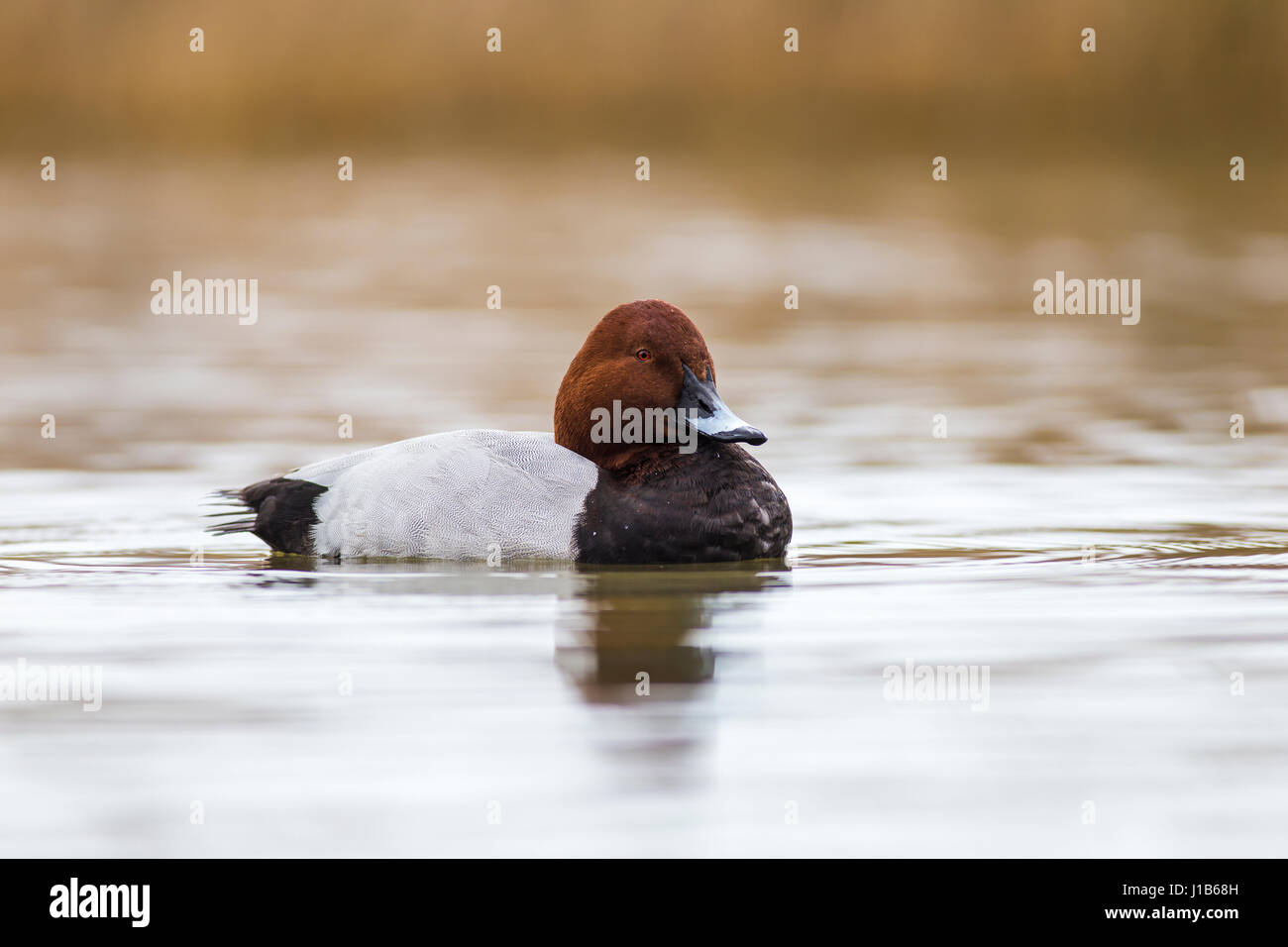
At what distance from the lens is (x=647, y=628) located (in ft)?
21.4

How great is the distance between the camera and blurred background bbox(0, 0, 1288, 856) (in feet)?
16.2

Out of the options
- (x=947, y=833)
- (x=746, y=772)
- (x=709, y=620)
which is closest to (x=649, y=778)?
(x=746, y=772)

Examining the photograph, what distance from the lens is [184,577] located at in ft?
24.6

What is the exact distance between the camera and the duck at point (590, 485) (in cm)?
759

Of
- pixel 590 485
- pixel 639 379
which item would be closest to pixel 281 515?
pixel 590 485

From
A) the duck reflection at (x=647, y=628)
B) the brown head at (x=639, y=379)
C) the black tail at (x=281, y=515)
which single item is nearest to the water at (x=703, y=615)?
the duck reflection at (x=647, y=628)

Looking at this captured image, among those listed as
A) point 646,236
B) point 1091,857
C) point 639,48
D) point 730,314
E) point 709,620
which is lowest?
point 1091,857

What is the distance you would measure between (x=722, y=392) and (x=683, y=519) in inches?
182

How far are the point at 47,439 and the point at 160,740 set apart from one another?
581 centimetres

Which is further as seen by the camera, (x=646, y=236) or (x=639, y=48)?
(x=639, y=48)

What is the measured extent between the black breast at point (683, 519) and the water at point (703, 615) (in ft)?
0.39

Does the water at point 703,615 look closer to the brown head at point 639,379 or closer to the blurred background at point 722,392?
the blurred background at point 722,392

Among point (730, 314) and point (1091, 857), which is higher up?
point (730, 314)

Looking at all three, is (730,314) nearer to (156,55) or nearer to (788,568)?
(788,568)
